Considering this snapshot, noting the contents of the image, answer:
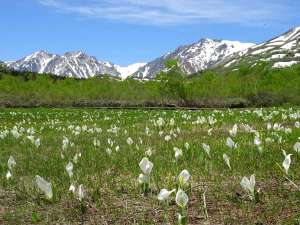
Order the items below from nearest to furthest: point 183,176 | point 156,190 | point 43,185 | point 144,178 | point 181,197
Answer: point 181,197
point 183,176
point 43,185
point 144,178
point 156,190

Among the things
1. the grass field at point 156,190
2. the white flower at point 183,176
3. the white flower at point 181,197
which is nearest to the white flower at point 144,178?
the grass field at point 156,190

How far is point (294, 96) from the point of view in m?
71.8

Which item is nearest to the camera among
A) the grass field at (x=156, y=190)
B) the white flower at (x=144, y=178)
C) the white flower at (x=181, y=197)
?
the white flower at (x=181, y=197)

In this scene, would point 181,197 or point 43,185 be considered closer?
point 181,197

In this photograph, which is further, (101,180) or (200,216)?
(101,180)

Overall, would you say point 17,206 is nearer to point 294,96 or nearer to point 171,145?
point 171,145

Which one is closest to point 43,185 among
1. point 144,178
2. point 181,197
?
point 144,178

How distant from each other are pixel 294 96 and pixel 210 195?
6916 centimetres

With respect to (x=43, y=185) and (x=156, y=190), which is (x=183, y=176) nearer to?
(x=43, y=185)

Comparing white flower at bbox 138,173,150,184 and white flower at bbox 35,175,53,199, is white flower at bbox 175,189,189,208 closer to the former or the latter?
white flower at bbox 35,175,53,199

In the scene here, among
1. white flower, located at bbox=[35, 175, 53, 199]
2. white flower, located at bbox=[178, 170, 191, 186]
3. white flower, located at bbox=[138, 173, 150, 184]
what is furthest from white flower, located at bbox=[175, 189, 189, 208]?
white flower, located at bbox=[138, 173, 150, 184]

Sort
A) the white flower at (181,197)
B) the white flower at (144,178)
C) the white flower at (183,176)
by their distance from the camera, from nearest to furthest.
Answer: the white flower at (181,197) < the white flower at (183,176) < the white flower at (144,178)

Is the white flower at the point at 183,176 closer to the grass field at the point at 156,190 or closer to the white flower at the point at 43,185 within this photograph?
the grass field at the point at 156,190

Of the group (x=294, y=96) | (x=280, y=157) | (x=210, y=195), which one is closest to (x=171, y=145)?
(x=280, y=157)
